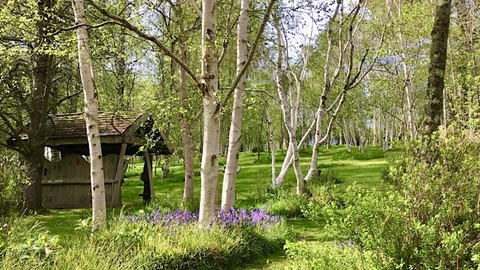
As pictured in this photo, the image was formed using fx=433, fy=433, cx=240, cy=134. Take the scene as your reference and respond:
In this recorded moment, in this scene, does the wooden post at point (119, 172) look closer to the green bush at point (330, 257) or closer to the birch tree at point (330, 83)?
the birch tree at point (330, 83)

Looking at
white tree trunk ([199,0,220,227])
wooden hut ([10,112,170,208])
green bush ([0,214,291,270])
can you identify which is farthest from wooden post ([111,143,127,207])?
white tree trunk ([199,0,220,227])

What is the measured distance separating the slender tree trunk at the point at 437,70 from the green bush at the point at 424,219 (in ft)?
6.93

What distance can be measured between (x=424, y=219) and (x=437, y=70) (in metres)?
3.30

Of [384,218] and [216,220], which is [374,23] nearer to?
[216,220]

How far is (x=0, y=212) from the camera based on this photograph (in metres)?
8.36

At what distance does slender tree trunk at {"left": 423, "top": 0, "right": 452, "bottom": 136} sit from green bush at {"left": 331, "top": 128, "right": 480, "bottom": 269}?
211cm

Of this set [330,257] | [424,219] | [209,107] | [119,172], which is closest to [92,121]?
[209,107]

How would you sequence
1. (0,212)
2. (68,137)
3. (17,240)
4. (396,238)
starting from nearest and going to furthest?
(396,238) → (17,240) → (0,212) → (68,137)

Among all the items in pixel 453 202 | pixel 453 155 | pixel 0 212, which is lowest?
pixel 0 212

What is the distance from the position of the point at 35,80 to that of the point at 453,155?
11.3 m

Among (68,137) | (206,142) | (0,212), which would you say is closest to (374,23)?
(68,137)

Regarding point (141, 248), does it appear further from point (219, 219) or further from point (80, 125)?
point (80, 125)

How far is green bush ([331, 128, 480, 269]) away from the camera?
332 centimetres

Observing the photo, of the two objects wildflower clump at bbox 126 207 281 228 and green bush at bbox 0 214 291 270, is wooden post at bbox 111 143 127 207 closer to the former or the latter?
wildflower clump at bbox 126 207 281 228
